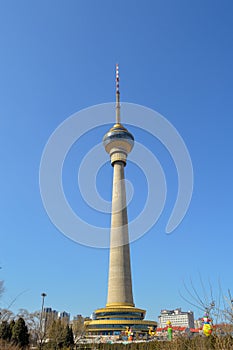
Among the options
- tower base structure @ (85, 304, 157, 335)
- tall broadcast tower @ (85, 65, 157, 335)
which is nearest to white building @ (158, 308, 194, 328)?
tall broadcast tower @ (85, 65, 157, 335)

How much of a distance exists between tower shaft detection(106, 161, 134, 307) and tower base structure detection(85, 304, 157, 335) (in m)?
2.59

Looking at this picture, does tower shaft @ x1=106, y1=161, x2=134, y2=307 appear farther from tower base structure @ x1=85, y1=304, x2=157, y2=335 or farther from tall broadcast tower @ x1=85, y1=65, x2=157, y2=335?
tower base structure @ x1=85, y1=304, x2=157, y2=335

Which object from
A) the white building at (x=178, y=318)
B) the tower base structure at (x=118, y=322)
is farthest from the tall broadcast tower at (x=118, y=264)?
the white building at (x=178, y=318)

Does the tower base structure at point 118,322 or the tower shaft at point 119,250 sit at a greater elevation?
the tower shaft at point 119,250

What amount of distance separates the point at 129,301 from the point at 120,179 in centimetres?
2564

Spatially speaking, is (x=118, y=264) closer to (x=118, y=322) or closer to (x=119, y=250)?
(x=119, y=250)

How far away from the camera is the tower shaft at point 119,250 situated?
6053cm

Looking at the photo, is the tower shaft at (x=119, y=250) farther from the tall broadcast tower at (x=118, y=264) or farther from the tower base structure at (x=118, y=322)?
the tower base structure at (x=118, y=322)

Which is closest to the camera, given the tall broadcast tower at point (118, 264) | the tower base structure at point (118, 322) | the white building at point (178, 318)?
the tower base structure at point (118, 322)

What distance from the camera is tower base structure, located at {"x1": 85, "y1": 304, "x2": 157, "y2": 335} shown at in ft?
178

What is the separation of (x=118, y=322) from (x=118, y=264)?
37.8ft

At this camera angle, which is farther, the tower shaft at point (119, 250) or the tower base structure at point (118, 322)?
the tower shaft at point (119, 250)

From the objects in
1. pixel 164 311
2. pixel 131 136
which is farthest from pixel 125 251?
pixel 164 311

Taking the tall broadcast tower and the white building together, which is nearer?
the tall broadcast tower
